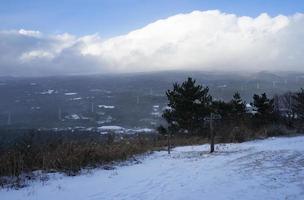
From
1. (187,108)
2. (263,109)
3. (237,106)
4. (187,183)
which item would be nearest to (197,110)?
(187,108)

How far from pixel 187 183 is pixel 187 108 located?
3168cm

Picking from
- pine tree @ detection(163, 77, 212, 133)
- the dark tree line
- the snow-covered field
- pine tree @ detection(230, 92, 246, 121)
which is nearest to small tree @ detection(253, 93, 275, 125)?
the dark tree line

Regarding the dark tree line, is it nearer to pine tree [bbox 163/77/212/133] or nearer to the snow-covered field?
pine tree [bbox 163/77/212/133]

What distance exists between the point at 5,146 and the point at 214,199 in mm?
9513

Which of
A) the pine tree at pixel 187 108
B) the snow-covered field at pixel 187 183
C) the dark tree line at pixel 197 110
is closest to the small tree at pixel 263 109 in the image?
the dark tree line at pixel 197 110

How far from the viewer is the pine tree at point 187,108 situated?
42281 millimetres

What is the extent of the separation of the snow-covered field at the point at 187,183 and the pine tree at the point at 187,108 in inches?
1080

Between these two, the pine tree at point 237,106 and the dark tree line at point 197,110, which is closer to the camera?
the dark tree line at point 197,110

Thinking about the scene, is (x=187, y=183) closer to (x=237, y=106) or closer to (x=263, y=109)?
(x=263, y=109)

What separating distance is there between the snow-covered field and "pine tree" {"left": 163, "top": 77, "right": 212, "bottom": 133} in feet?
90.0

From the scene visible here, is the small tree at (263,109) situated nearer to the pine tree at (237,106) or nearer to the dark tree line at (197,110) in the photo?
the dark tree line at (197,110)

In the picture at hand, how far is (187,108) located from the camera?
140 ft

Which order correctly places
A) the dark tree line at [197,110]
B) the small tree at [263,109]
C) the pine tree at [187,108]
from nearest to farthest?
the small tree at [263,109], the dark tree line at [197,110], the pine tree at [187,108]

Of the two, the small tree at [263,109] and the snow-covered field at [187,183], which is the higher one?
the snow-covered field at [187,183]
